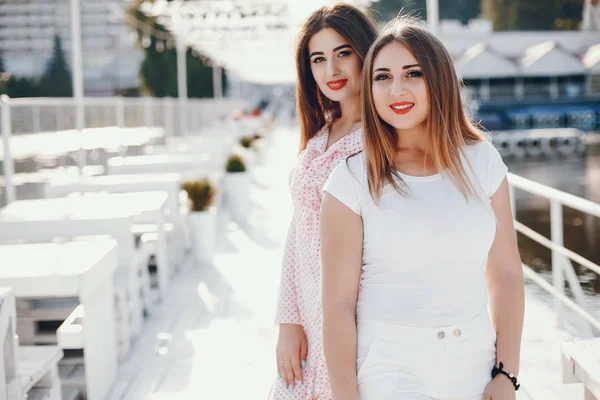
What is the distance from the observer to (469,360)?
1.50 meters

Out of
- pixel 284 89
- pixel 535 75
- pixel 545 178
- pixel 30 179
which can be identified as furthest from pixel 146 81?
pixel 284 89

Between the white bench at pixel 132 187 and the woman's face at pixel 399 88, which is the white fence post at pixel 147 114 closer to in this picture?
the white bench at pixel 132 187

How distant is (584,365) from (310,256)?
2.83 ft

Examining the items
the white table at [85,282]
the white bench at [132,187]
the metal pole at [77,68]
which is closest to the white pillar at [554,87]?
the metal pole at [77,68]

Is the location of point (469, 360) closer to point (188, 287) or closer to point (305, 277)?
point (305, 277)

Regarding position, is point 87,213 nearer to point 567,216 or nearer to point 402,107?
point 402,107

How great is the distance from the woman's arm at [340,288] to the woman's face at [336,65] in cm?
43

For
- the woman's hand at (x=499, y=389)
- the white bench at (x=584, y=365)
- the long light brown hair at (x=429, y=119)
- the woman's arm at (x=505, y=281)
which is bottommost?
the white bench at (x=584, y=365)

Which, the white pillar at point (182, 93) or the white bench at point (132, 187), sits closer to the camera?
→ the white bench at point (132, 187)

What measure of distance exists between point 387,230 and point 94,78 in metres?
62.6

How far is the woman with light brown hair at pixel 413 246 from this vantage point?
1478mm

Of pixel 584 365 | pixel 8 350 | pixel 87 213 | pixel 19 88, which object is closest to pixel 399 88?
pixel 584 365

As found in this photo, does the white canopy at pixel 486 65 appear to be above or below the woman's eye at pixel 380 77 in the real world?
above

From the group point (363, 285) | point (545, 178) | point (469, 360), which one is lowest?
point (545, 178)
